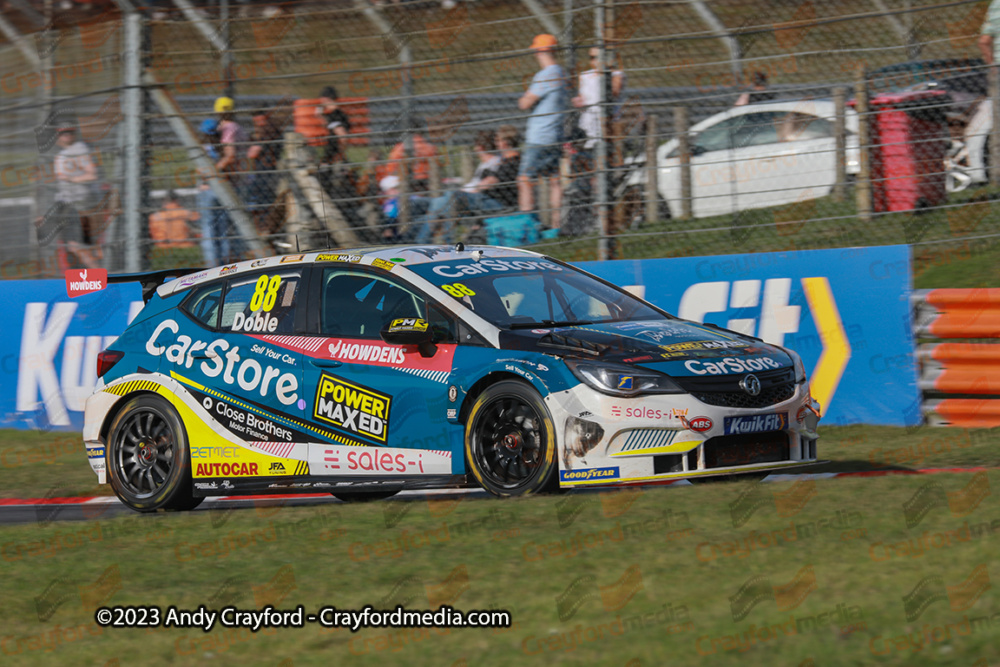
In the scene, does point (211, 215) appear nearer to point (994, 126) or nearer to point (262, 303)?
point (262, 303)

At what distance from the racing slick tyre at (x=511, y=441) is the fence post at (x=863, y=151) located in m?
5.52

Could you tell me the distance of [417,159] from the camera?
12.7 m

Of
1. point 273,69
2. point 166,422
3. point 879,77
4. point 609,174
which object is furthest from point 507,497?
point 273,69

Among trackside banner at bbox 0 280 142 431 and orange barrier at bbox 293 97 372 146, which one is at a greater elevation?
orange barrier at bbox 293 97 372 146

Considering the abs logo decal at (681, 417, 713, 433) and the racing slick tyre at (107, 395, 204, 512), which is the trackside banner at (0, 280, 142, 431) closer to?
the racing slick tyre at (107, 395, 204, 512)

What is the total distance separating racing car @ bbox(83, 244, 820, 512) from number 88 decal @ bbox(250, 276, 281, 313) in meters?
0.01

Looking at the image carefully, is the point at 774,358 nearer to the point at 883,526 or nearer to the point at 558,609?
the point at 883,526

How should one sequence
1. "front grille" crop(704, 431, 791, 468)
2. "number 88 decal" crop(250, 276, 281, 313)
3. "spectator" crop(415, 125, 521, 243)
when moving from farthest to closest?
"spectator" crop(415, 125, 521, 243) → "number 88 decal" crop(250, 276, 281, 313) → "front grille" crop(704, 431, 791, 468)

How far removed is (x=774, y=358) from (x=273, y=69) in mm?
7554

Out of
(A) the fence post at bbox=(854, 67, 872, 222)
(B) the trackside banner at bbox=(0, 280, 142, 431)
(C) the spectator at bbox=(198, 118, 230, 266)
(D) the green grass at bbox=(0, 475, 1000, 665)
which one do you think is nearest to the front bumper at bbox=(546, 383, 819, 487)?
(D) the green grass at bbox=(0, 475, 1000, 665)

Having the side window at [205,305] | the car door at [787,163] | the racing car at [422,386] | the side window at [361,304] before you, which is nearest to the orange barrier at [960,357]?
the car door at [787,163]

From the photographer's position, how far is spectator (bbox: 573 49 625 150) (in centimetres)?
1189

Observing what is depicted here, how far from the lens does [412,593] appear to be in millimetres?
5379

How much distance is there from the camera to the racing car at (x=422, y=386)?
709cm
